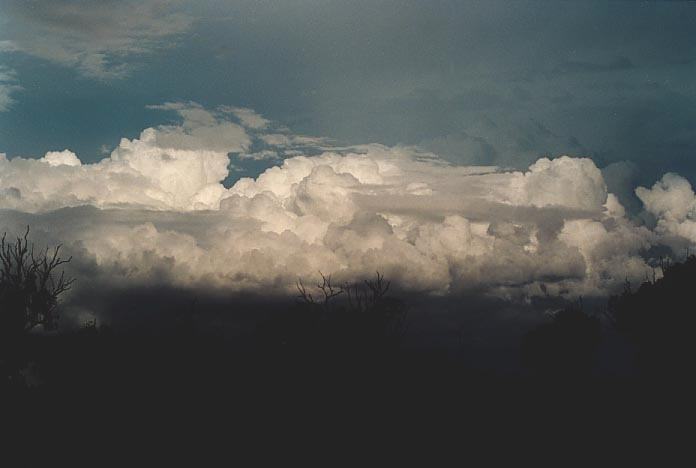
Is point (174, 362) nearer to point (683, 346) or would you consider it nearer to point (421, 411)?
point (421, 411)

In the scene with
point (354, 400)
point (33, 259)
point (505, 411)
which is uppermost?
point (33, 259)

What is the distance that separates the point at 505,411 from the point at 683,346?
17936 mm

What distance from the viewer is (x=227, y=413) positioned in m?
58.6

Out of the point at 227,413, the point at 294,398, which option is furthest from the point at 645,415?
the point at 227,413

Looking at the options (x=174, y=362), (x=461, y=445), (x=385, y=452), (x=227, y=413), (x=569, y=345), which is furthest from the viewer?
(x=569, y=345)

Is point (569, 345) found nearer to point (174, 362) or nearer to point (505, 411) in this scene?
point (505, 411)

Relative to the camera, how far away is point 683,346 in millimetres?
62250

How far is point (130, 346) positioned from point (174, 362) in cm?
574

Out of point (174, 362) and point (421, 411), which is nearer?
point (421, 411)

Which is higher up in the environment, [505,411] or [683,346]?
[683,346]

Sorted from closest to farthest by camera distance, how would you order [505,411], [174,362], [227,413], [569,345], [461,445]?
[461,445] → [227,413] → [505,411] → [174,362] → [569,345]

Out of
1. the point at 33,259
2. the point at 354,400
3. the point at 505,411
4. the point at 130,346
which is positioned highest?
the point at 33,259

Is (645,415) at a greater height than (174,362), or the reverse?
(174,362)

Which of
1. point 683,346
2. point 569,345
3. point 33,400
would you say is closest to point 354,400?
point 33,400
